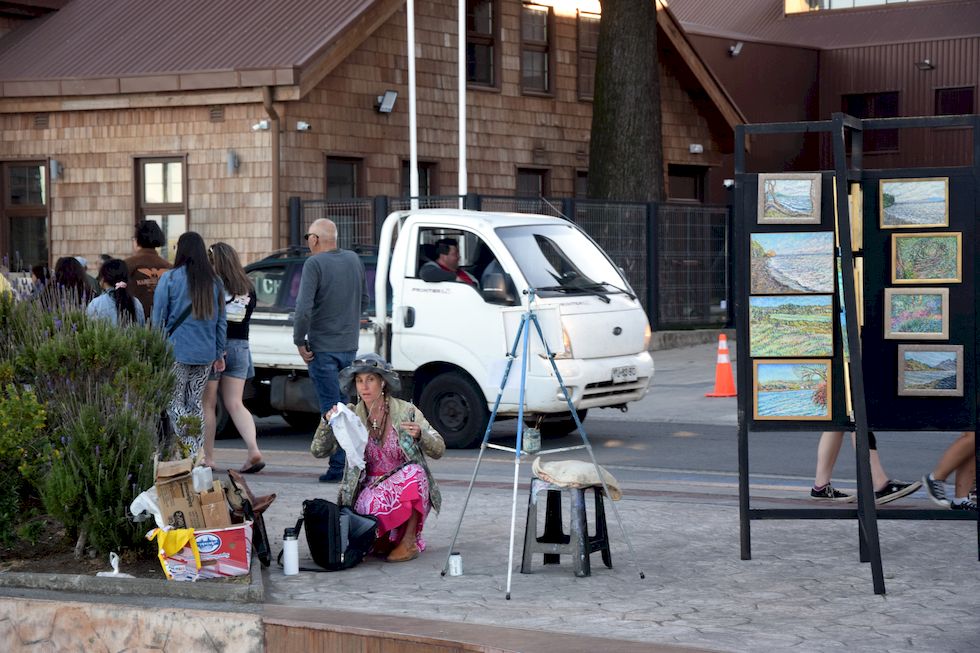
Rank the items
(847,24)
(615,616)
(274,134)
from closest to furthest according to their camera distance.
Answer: (615,616), (274,134), (847,24)

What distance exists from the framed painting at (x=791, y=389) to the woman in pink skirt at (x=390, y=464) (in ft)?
5.73

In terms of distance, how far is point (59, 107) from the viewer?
79.7ft

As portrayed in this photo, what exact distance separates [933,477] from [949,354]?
5.53 feet

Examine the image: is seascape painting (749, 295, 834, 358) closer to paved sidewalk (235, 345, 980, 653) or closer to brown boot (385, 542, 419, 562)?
paved sidewalk (235, 345, 980, 653)

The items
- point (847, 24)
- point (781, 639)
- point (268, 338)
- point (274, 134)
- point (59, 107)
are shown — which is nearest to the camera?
point (781, 639)

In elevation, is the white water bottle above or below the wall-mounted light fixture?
below

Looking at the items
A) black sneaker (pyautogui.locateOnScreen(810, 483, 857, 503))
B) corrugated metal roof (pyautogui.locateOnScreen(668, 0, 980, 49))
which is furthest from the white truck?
corrugated metal roof (pyautogui.locateOnScreen(668, 0, 980, 49))

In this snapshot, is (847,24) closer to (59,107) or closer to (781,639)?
Result: (59,107)

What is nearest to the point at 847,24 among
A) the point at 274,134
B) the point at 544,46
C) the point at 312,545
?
the point at 544,46

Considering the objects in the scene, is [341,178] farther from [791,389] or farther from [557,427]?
[791,389]

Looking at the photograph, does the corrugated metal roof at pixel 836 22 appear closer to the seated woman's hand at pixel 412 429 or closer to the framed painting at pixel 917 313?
the framed painting at pixel 917 313

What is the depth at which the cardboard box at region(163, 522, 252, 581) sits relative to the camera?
7508 millimetres

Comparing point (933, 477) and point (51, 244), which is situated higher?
point (51, 244)

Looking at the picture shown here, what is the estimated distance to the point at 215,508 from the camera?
7.61 m
